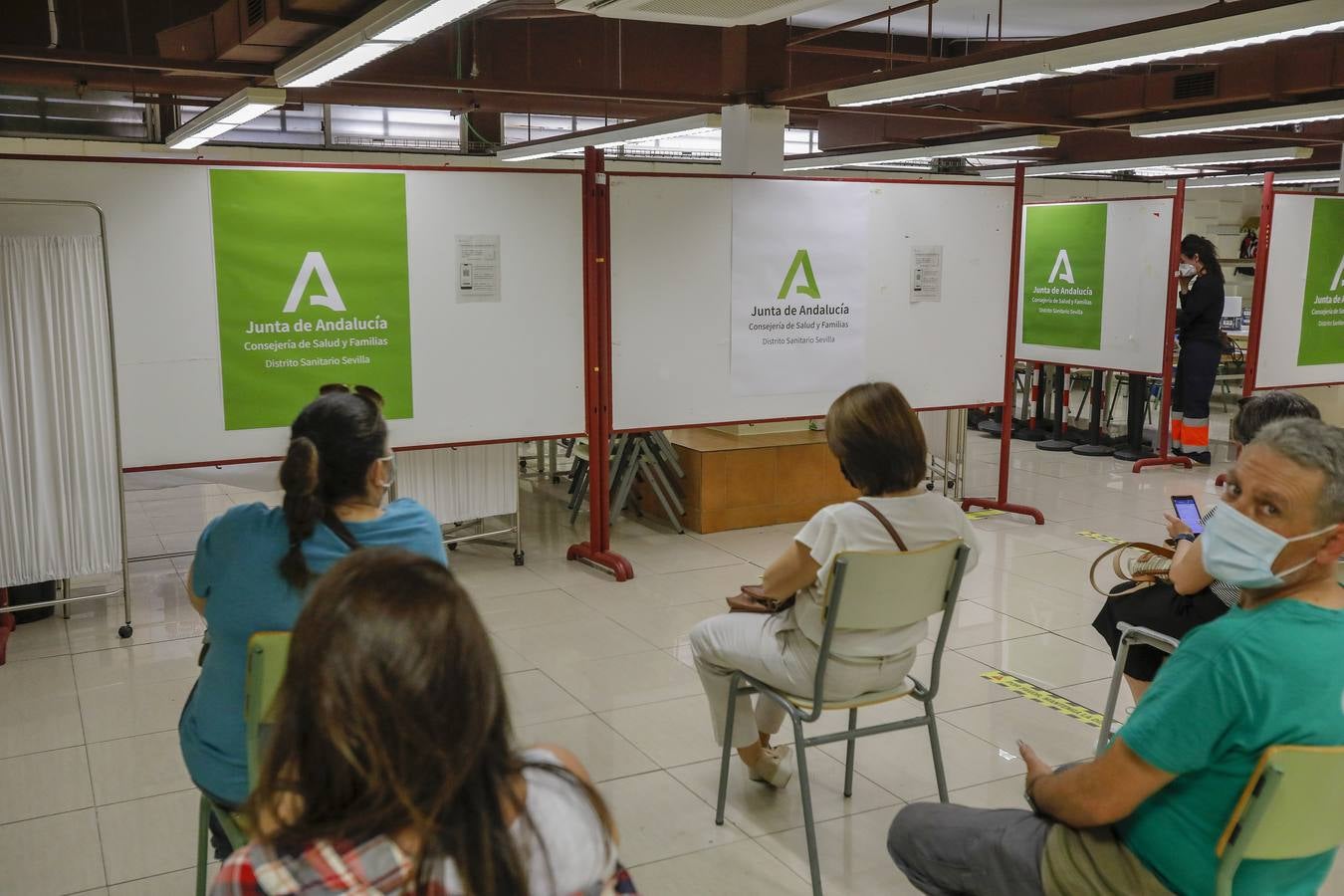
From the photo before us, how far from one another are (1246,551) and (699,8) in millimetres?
2587

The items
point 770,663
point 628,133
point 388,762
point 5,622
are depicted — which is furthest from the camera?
point 628,133

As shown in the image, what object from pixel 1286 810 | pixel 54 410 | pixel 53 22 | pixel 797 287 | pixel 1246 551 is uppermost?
pixel 53 22

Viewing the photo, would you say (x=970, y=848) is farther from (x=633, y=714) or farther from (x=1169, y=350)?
(x=1169, y=350)

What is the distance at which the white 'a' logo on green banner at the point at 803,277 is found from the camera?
6172mm

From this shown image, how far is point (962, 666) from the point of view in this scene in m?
4.48

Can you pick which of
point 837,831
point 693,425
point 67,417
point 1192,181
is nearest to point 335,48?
point 67,417

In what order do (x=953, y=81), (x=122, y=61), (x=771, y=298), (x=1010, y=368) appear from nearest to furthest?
(x=953, y=81) < (x=122, y=61) < (x=771, y=298) < (x=1010, y=368)

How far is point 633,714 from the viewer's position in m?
4.00

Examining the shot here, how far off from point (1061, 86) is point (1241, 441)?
19.3 ft

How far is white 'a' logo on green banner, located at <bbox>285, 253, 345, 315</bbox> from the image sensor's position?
511 cm

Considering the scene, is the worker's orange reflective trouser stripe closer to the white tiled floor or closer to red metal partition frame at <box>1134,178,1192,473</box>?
red metal partition frame at <box>1134,178,1192,473</box>

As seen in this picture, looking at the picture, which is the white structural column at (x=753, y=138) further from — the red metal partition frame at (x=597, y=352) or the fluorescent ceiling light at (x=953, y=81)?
the red metal partition frame at (x=597, y=352)

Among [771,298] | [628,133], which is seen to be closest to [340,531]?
[771,298]

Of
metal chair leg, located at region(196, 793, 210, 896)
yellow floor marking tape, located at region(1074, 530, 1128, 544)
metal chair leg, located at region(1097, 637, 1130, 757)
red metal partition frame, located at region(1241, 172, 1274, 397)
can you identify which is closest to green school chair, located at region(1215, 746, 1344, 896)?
metal chair leg, located at region(1097, 637, 1130, 757)
